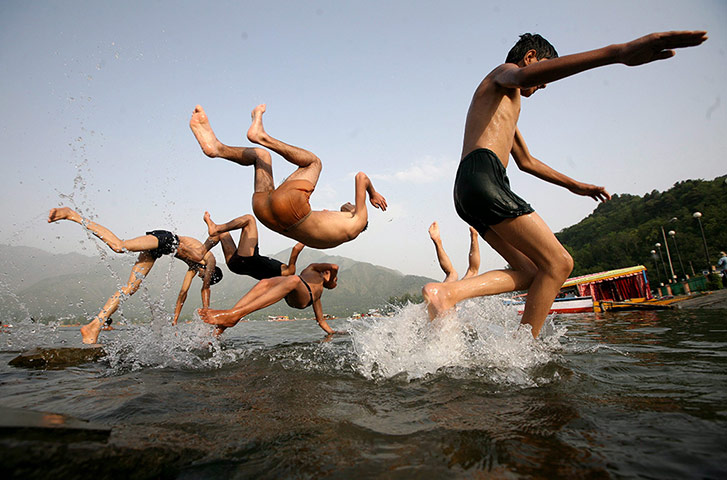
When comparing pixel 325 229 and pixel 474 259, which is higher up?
pixel 325 229

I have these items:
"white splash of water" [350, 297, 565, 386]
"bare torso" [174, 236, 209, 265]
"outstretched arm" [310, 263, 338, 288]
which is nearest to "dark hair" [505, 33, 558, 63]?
"white splash of water" [350, 297, 565, 386]

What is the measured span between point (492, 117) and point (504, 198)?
0.78m

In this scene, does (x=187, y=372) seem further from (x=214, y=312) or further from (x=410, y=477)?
(x=410, y=477)

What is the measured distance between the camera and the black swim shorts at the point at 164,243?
590cm

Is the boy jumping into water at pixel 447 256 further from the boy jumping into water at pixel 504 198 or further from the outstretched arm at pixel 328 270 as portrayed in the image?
the boy jumping into water at pixel 504 198

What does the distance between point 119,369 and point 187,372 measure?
734 millimetres

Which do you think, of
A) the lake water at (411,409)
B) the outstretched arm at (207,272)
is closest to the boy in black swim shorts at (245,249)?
the outstretched arm at (207,272)

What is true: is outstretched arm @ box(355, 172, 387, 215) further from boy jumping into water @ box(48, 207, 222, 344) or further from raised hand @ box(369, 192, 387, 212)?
boy jumping into water @ box(48, 207, 222, 344)

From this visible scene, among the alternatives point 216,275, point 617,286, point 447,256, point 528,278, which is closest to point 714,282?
point 617,286

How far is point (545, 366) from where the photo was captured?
2545 mm

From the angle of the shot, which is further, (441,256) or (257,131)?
(441,256)

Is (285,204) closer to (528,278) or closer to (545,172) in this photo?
(528,278)

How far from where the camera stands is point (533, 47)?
3.18m

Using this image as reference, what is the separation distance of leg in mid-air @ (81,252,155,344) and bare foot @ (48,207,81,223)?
1.11m
